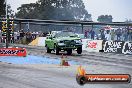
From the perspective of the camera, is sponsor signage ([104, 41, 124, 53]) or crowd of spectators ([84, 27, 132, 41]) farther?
crowd of spectators ([84, 27, 132, 41])

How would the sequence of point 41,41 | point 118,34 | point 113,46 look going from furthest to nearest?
point 41,41
point 118,34
point 113,46


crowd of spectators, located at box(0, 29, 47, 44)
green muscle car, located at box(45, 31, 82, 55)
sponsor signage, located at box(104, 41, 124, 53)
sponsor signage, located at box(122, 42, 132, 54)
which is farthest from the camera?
crowd of spectators, located at box(0, 29, 47, 44)

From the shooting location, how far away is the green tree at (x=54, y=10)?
373ft

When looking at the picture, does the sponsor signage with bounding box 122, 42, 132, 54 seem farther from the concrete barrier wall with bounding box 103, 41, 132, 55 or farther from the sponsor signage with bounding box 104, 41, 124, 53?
the sponsor signage with bounding box 104, 41, 124, 53

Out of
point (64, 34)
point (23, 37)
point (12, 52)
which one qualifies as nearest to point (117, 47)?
point (64, 34)

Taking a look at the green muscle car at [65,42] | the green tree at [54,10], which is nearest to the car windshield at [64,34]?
the green muscle car at [65,42]

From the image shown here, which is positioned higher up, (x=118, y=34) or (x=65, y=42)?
(x=118, y=34)

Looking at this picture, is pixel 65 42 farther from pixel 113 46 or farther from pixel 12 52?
pixel 113 46

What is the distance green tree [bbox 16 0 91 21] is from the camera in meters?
114

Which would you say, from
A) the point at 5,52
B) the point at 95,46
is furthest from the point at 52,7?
the point at 5,52

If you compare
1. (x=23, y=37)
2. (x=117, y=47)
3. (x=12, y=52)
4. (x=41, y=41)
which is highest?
(x=23, y=37)

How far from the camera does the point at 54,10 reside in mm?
114875

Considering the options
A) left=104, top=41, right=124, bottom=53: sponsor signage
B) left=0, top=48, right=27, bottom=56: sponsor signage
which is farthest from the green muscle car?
left=104, top=41, right=124, bottom=53: sponsor signage

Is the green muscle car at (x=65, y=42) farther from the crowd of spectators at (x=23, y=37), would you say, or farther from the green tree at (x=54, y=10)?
the green tree at (x=54, y=10)
